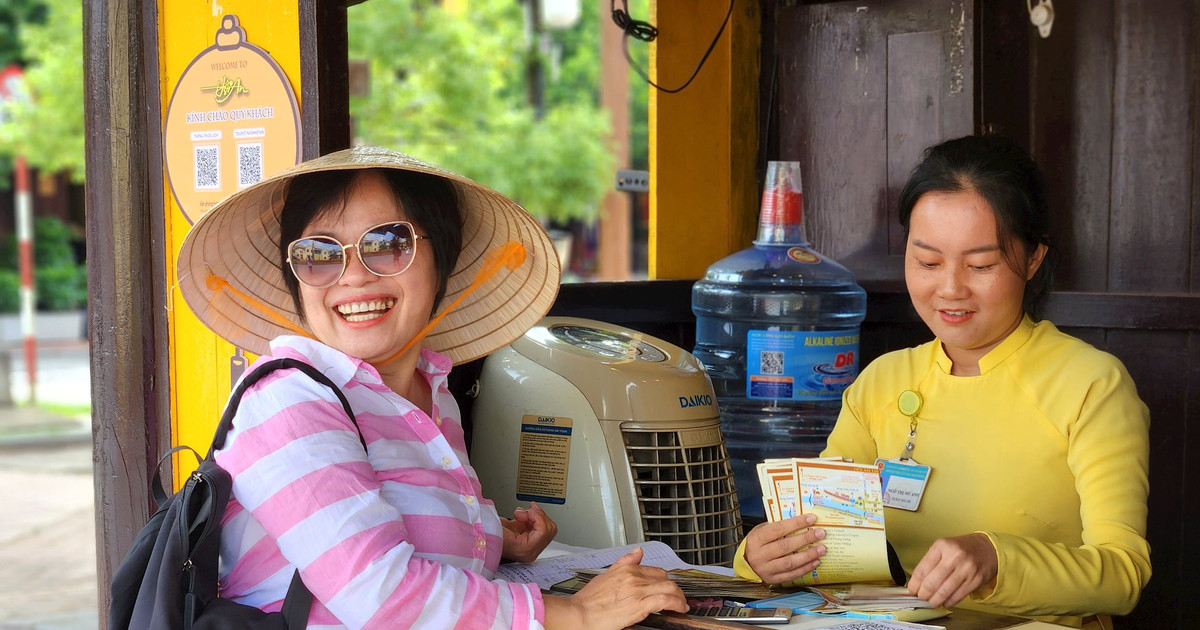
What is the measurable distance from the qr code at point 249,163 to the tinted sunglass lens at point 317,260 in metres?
0.93

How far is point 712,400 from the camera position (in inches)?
108

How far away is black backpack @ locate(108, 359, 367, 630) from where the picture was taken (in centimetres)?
163

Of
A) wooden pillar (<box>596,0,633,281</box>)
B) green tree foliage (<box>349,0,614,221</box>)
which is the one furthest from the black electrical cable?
wooden pillar (<box>596,0,633,281</box>)

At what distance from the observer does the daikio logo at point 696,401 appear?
2.65 metres

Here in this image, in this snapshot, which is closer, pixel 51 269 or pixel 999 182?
pixel 999 182

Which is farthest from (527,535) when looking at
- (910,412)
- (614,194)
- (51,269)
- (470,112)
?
(51,269)

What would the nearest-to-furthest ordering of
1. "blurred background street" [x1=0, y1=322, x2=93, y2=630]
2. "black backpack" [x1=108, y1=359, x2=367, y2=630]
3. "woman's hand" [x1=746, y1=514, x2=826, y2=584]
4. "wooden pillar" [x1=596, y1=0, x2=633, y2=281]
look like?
1. "black backpack" [x1=108, y1=359, x2=367, y2=630]
2. "woman's hand" [x1=746, y1=514, x2=826, y2=584]
3. "blurred background street" [x1=0, y1=322, x2=93, y2=630]
4. "wooden pillar" [x1=596, y1=0, x2=633, y2=281]

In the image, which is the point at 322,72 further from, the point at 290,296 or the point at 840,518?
the point at 840,518

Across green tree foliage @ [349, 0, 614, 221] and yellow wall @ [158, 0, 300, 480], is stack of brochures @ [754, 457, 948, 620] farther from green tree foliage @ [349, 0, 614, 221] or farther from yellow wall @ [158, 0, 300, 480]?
green tree foliage @ [349, 0, 614, 221]

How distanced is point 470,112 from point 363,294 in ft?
36.0

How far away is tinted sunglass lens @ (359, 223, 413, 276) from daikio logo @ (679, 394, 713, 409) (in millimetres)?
905

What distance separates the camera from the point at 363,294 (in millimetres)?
1940

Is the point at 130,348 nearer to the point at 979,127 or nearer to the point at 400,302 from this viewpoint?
the point at 400,302

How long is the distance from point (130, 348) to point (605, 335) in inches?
48.3
